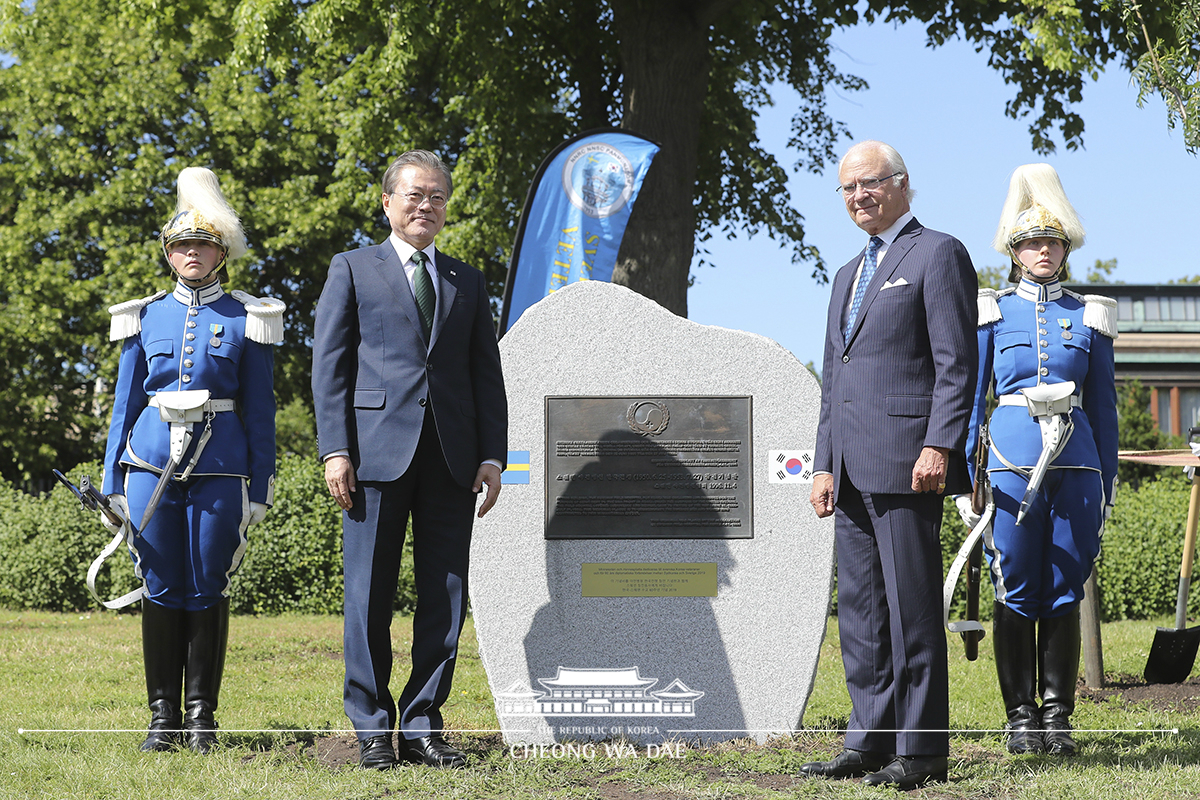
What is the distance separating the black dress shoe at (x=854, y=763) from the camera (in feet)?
12.9

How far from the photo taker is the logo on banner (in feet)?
29.3

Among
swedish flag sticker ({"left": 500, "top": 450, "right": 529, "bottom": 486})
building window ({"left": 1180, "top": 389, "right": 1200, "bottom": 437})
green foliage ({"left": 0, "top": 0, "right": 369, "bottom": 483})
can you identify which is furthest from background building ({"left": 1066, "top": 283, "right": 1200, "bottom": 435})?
swedish flag sticker ({"left": 500, "top": 450, "right": 529, "bottom": 486})

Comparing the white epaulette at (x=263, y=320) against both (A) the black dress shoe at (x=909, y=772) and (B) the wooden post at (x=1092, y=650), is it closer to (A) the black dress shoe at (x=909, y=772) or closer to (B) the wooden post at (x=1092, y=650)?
(A) the black dress shoe at (x=909, y=772)

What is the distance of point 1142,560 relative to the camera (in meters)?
10.6

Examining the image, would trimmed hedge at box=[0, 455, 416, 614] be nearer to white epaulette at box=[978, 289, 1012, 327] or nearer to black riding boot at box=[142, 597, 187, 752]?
black riding boot at box=[142, 597, 187, 752]

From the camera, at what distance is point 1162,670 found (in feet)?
19.2

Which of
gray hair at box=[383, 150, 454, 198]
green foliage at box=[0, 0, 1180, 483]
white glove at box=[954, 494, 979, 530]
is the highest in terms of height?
green foliage at box=[0, 0, 1180, 483]

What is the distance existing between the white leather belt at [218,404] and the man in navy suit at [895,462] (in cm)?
236

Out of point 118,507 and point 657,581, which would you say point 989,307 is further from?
point 118,507

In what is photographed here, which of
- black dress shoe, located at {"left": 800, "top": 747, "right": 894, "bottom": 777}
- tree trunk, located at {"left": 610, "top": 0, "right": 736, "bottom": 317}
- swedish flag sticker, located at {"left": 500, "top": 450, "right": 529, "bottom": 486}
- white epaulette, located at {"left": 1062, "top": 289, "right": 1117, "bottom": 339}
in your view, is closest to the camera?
black dress shoe, located at {"left": 800, "top": 747, "right": 894, "bottom": 777}

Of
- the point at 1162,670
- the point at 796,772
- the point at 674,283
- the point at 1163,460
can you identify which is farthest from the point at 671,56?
the point at 796,772

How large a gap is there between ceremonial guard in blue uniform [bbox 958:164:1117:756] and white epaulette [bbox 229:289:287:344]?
289 centimetres

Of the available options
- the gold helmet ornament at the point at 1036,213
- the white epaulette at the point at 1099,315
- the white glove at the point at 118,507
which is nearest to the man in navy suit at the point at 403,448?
the white glove at the point at 118,507

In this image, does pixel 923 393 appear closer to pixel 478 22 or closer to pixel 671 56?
pixel 671 56
